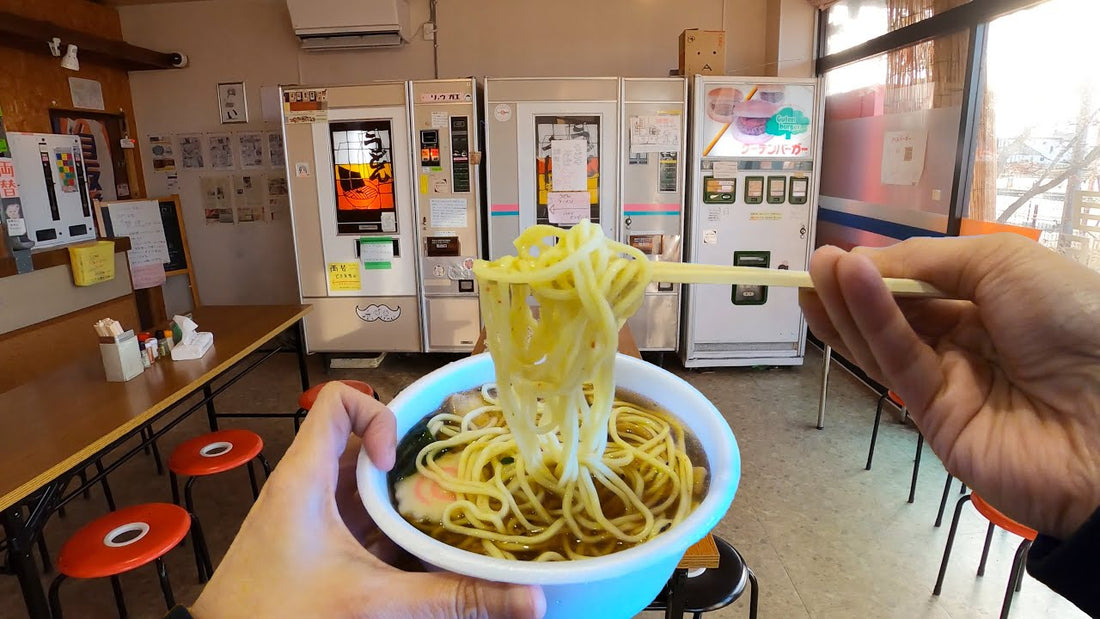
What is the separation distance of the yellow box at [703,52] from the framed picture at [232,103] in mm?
3824

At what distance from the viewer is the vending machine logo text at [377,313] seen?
15.0ft

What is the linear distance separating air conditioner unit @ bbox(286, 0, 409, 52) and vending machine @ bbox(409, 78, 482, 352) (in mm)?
837

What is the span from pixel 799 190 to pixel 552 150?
1.83 metres

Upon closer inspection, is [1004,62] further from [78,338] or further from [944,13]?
[78,338]

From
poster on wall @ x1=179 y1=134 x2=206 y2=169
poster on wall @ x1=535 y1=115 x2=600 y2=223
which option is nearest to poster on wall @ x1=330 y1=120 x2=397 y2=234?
poster on wall @ x1=535 y1=115 x2=600 y2=223

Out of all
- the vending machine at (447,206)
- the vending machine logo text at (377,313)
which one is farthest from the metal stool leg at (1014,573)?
the vending machine logo text at (377,313)

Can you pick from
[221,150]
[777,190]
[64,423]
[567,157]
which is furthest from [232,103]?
[777,190]

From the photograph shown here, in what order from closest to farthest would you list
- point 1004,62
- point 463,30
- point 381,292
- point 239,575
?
point 239,575 → point 1004,62 → point 381,292 → point 463,30

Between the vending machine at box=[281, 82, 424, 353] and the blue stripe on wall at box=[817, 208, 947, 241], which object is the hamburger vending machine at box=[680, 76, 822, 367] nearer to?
the blue stripe on wall at box=[817, 208, 947, 241]

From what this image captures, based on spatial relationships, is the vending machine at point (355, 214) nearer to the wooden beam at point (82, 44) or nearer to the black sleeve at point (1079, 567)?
the wooden beam at point (82, 44)

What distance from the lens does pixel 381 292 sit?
455 cm

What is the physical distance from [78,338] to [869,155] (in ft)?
18.3

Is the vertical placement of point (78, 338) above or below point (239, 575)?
below

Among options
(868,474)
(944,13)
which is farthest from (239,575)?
(944,13)
